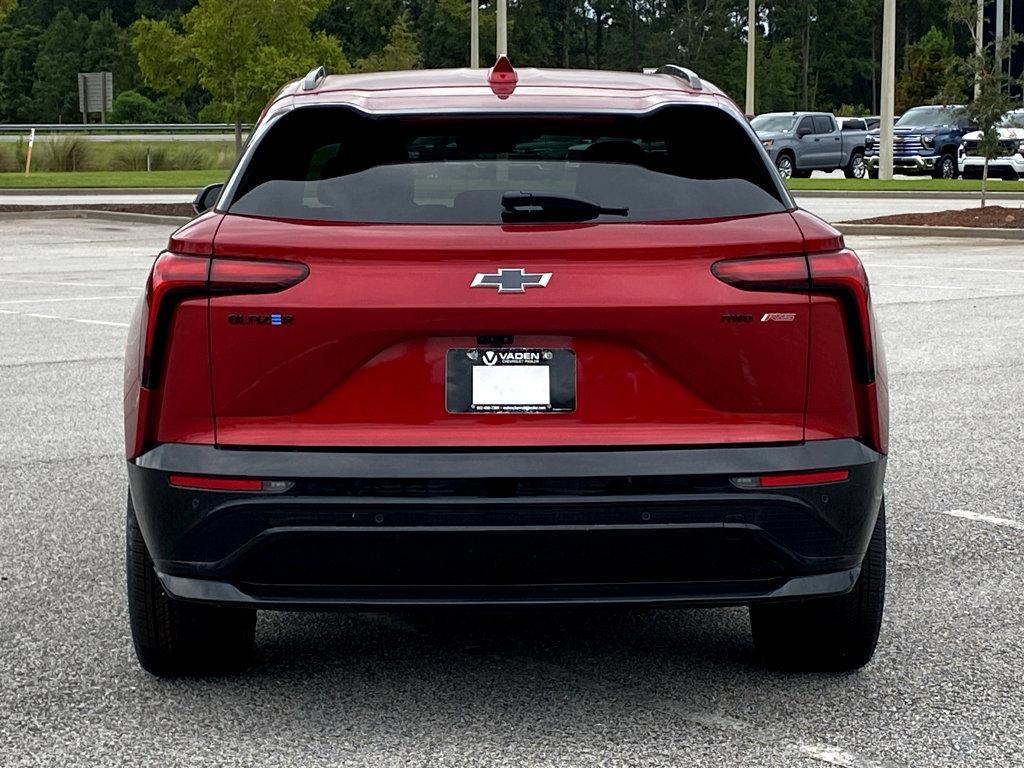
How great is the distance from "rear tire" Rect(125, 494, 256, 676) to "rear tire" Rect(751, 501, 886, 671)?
1.45m

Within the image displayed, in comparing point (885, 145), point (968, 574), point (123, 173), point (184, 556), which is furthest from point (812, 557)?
point (123, 173)

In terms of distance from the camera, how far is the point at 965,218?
27.1 m

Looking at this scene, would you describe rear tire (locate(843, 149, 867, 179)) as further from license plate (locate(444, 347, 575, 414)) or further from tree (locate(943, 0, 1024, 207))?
license plate (locate(444, 347, 575, 414))

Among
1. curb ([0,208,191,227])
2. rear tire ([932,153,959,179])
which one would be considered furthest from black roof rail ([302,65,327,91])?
rear tire ([932,153,959,179])

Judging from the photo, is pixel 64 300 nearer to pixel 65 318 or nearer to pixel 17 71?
pixel 65 318

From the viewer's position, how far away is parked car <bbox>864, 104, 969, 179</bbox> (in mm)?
46156

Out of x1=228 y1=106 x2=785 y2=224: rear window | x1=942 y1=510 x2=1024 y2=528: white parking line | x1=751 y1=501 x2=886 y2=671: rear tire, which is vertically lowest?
x1=942 y1=510 x2=1024 y2=528: white parking line

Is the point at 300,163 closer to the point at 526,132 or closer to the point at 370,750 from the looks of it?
Result: the point at 526,132

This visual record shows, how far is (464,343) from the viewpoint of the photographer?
4.15 meters

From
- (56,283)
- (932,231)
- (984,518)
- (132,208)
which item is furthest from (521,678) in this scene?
(132,208)

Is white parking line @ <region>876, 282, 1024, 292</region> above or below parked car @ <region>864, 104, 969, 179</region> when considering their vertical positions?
below

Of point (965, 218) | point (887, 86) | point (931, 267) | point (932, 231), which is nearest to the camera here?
point (931, 267)

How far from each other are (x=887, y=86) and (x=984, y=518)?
116 ft

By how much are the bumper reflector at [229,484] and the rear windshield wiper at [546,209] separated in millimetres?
855
